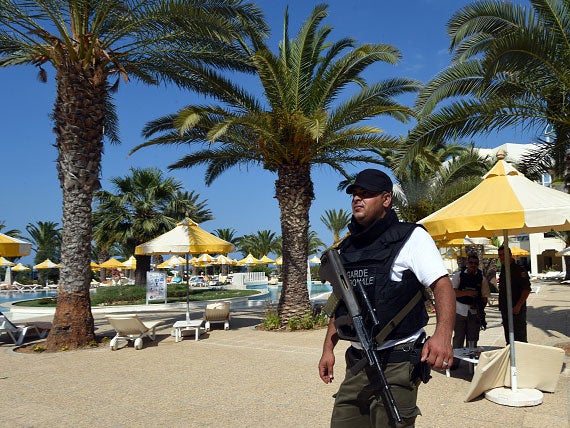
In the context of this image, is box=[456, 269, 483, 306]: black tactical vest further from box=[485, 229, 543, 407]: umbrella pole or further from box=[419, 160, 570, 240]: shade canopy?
box=[419, 160, 570, 240]: shade canopy

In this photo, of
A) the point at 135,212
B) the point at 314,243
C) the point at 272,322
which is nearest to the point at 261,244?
the point at 314,243

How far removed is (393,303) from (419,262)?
0.25m

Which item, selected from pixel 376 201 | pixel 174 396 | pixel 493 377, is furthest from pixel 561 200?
pixel 174 396

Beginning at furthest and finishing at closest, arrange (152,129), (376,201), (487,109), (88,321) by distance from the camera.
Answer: (152,129)
(88,321)
(487,109)
(376,201)

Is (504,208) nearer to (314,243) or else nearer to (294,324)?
(294,324)

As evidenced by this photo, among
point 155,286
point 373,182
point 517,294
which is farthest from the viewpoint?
point 155,286

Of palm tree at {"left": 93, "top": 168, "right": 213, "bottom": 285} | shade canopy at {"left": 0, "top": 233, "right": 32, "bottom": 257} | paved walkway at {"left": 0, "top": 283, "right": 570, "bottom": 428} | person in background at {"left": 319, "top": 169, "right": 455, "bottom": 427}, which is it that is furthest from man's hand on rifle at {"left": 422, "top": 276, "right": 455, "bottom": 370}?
palm tree at {"left": 93, "top": 168, "right": 213, "bottom": 285}

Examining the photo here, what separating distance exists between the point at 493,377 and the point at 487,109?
5.69 metres

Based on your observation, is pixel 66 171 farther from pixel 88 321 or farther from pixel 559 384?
pixel 559 384

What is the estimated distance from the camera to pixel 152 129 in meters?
13.5

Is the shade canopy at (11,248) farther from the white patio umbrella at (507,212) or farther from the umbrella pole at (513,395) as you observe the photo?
the umbrella pole at (513,395)

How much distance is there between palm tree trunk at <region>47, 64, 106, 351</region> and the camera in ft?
32.8

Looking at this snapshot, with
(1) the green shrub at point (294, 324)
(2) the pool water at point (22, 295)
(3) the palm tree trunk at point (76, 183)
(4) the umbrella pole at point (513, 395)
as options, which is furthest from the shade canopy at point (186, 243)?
(2) the pool water at point (22, 295)

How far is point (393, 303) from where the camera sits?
2.60 metres
